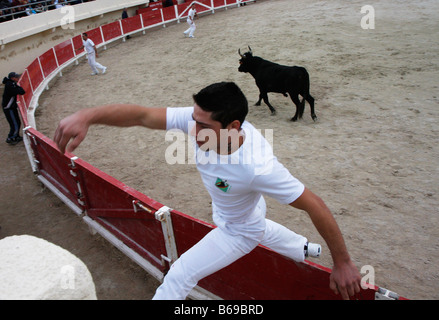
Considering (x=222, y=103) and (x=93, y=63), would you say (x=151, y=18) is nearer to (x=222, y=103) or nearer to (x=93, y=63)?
(x=93, y=63)

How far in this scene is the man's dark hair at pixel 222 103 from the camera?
6.38 feet

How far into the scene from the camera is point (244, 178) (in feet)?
6.46

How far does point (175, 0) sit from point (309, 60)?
13.4 meters

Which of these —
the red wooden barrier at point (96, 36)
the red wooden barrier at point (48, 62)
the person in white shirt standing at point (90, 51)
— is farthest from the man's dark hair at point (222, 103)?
the red wooden barrier at point (96, 36)

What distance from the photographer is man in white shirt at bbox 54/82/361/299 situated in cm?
190

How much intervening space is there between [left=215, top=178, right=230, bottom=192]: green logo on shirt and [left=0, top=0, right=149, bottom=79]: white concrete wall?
13.4 m

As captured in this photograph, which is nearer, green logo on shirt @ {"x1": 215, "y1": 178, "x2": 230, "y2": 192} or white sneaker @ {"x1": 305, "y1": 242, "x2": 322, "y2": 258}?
green logo on shirt @ {"x1": 215, "y1": 178, "x2": 230, "y2": 192}

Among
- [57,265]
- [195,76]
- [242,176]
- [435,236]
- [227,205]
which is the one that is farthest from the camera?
[195,76]

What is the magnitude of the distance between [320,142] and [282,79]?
151 cm

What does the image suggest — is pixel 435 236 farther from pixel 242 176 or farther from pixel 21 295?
pixel 21 295

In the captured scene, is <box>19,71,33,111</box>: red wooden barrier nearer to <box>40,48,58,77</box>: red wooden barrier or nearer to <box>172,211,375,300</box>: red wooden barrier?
<box>40,48,58,77</box>: red wooden barrier

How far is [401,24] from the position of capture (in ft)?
41.4

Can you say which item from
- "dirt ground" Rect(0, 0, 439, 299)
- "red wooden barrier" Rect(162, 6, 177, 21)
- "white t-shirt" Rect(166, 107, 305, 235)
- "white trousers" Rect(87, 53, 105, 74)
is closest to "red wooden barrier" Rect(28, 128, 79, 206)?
"dirt ground" Rect(0, 0, 439, 299)
